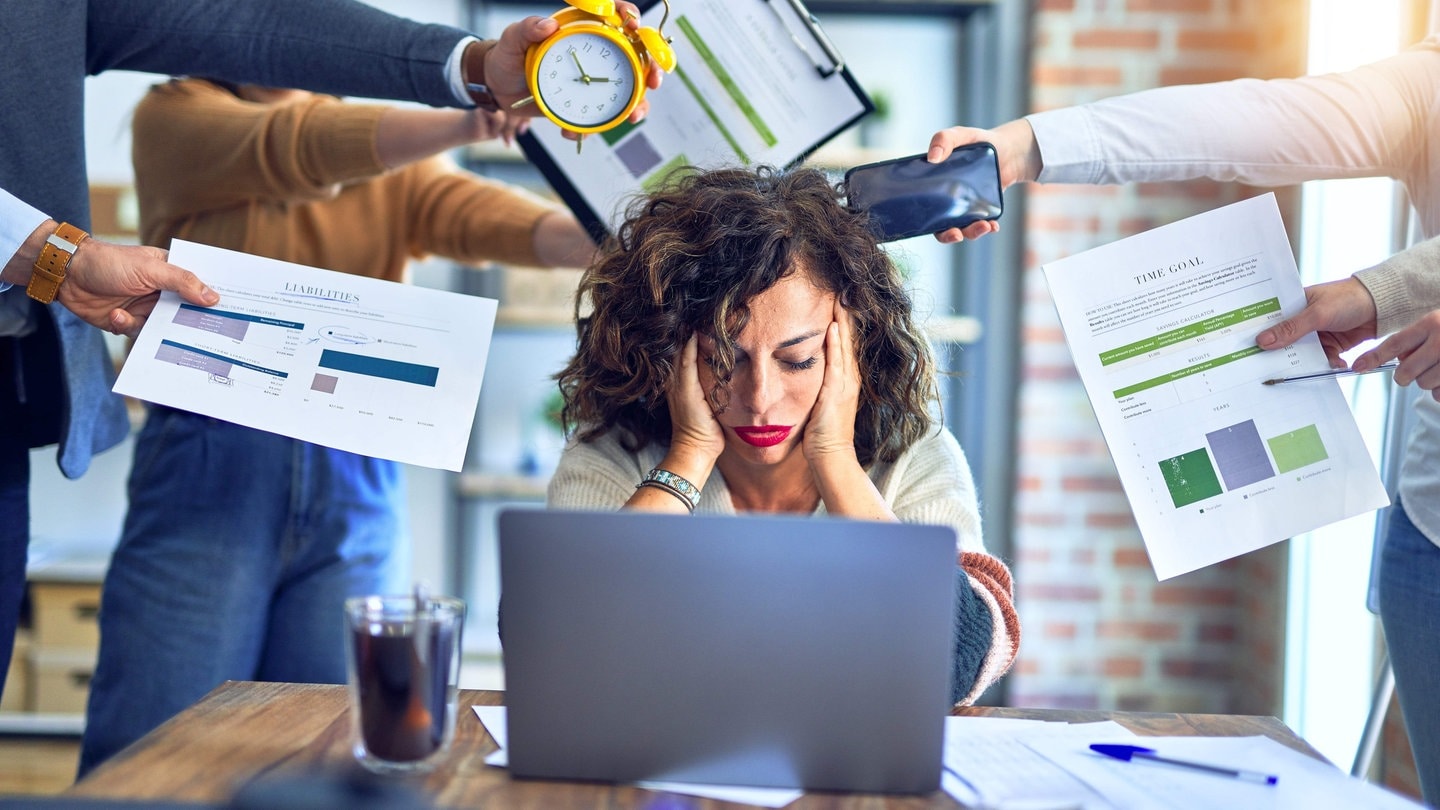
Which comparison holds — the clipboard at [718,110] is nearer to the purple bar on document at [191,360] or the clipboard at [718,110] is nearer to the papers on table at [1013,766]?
the purple bar on document at [191,360]

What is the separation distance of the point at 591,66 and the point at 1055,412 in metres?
1.91

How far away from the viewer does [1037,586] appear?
117 inches

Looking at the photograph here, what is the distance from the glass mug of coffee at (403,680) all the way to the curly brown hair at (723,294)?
0.57m

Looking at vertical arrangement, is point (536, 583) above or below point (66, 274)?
below

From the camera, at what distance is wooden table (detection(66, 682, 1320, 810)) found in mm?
876

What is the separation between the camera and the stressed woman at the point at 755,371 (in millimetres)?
1396

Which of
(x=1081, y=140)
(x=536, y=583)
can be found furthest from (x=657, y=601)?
(x=1081, y=140)

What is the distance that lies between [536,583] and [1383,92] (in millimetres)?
1195

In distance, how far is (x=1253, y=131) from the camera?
1.46 meters

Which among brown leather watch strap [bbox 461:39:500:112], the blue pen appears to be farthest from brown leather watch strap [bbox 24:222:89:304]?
the blue pen

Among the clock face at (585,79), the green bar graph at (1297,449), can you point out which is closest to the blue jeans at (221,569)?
the clock face at (585,79)

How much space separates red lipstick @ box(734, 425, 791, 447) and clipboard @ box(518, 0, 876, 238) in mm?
414

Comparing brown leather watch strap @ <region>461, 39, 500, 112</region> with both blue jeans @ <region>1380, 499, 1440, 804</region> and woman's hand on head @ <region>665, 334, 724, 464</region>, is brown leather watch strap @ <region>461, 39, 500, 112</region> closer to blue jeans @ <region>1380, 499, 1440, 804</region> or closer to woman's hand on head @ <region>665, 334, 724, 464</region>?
woman's hand on head @ <region>665, 334, 724, 464</region>

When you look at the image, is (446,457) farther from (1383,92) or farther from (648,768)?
(1383,92)
